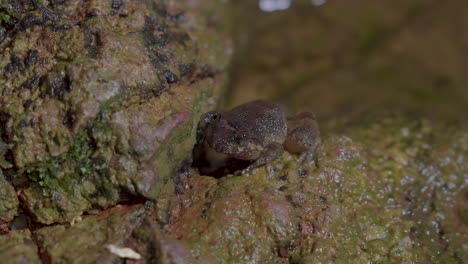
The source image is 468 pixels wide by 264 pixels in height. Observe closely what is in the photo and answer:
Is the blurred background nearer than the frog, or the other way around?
the frog

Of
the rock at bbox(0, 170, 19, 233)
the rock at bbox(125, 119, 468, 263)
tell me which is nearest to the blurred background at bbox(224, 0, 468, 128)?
the rock at bbox(125, 119, 468, 263)

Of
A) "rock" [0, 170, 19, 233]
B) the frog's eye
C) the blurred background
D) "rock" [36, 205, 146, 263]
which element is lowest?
the blurred background

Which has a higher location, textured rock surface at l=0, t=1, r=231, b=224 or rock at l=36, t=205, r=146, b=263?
textured rock surface at l=0, t=1, r=231, b=224

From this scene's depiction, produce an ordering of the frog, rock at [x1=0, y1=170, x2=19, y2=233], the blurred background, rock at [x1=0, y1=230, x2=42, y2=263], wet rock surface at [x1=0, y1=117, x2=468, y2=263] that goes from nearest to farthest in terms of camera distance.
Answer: rock at [x1=0, y1=230, x2=42, y2=263], wet rock surface at [x1=0, y1=117, x2=468, y2=263], rock at [x1=0, y1=170, x2=19, y2=233], the frog, the blurred background

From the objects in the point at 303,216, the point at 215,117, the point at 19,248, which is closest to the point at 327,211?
the point at 303,216

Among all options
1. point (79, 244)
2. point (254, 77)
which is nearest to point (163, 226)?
point (79, 244)

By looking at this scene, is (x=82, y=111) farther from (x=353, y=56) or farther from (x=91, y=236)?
(x=353, y=56)

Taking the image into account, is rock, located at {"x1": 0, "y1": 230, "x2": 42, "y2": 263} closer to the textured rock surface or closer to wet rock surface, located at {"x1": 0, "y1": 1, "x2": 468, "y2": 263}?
wet rock surface, located at {"x1": 0, "y1": 1, "x2": 468, "y2": 263}

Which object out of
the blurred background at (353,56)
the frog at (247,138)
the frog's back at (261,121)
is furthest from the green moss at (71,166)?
the blurred background at (353,56)
